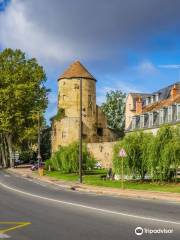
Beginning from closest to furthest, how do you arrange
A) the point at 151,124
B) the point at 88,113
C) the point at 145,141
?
the point at 145,141 → the point at 151,124 → the point at 88,113

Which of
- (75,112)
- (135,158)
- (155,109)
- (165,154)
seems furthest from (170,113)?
(75,112)

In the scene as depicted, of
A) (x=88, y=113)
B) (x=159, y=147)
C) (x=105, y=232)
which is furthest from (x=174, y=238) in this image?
(x=88, y=113)

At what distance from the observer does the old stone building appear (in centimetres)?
9506

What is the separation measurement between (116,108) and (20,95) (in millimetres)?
44051

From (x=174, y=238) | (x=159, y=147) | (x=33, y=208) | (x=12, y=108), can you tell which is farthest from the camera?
(x=12, y=108)

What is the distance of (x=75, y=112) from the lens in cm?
9669

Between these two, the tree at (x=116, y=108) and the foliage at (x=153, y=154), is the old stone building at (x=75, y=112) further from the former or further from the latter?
the foliage at (x=153, y=154)

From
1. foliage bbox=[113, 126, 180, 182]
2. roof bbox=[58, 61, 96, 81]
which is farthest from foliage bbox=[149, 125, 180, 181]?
roof bbox=[58, 61, 96, 81]

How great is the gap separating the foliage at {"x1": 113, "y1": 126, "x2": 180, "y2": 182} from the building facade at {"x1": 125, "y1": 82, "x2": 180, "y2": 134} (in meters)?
21.0

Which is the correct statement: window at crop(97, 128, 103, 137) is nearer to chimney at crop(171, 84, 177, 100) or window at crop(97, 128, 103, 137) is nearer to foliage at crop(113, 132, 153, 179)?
Result: chimney at crop(171, 84, 177, 100)

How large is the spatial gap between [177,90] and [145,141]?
32.8 metres

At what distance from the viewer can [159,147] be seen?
35.7m

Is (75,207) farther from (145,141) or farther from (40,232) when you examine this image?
(145,141)
